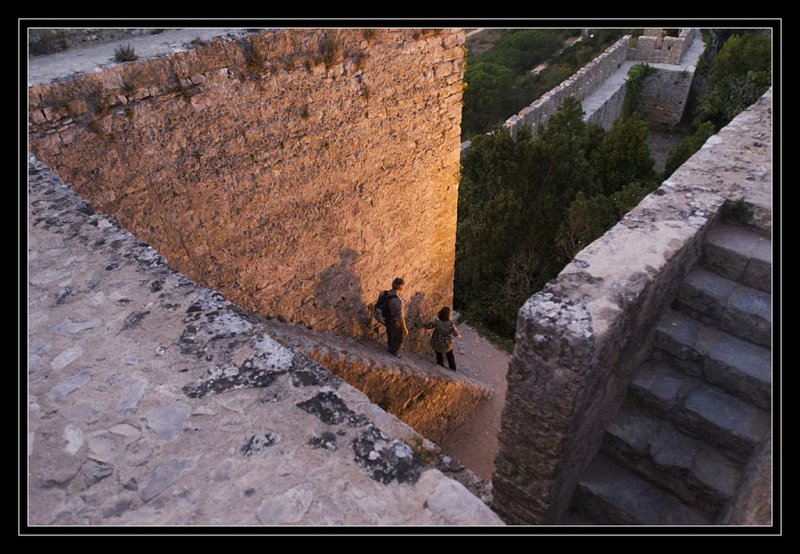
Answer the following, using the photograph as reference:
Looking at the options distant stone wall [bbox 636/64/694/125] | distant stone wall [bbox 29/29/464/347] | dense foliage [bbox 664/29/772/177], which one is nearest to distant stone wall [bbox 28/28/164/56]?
distant stone wall [bbox 29/29/464/347]

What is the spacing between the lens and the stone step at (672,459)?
2920 mm

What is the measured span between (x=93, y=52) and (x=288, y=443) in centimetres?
353

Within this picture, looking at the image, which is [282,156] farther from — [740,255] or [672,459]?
[672,459]

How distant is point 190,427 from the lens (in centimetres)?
208

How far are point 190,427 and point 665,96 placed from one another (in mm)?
20805

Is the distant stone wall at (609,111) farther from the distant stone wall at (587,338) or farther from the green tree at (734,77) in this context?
the distant stone wall at (587,338)

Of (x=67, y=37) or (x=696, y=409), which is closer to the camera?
(x=696, y=409)

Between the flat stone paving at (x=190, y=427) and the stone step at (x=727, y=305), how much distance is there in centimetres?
205

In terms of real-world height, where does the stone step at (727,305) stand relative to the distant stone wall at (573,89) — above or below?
below

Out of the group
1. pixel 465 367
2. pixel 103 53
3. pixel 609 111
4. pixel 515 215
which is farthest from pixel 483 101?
pixel 103 53

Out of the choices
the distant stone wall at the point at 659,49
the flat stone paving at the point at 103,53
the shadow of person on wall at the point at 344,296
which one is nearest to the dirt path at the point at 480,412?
the shadow of person on wall at the point at 344,296

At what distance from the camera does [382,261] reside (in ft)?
20.4

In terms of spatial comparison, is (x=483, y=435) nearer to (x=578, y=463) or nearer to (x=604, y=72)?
(x=578, y=463)

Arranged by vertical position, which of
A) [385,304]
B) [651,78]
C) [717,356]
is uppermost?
[651,78]
